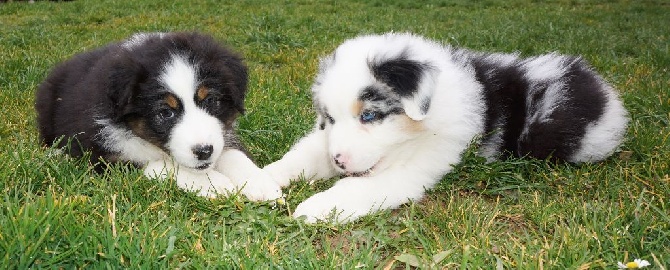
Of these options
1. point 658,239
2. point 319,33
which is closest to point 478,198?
point 658,239

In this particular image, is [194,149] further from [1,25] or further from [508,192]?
[1,25]

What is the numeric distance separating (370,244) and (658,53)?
18.6 feet

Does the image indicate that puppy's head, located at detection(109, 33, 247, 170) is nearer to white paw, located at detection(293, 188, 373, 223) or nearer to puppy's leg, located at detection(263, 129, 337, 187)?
puppy's leg, located at detection(263, 129, 337, 187)

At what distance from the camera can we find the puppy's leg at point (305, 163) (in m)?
3.58

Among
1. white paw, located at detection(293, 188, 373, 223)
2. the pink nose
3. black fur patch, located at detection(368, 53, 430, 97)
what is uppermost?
black fur patch, located at detection(368, 53, 430, 97)

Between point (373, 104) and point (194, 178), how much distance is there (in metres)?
1.08

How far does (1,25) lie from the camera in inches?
388

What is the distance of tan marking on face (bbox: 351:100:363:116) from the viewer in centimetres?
310

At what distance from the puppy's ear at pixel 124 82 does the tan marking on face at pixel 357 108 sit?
3.64 ft

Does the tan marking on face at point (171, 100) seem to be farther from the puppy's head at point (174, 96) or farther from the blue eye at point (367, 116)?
the blue eye at point (367, 116)

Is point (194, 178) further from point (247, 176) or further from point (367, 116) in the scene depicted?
point (367, 116)

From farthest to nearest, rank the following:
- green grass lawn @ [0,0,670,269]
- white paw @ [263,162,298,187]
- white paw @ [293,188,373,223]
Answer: white paw @ [263,162,298,187]
white paw @ [293,188,373,223]
green grass lawn @ [0,0,670,269]

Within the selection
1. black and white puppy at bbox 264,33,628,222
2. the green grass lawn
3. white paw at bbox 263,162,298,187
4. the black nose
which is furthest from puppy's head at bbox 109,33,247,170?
black and white puppy at bbox 264,33,628,222

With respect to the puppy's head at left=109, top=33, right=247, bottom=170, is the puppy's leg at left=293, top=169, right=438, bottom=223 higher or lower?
lower
